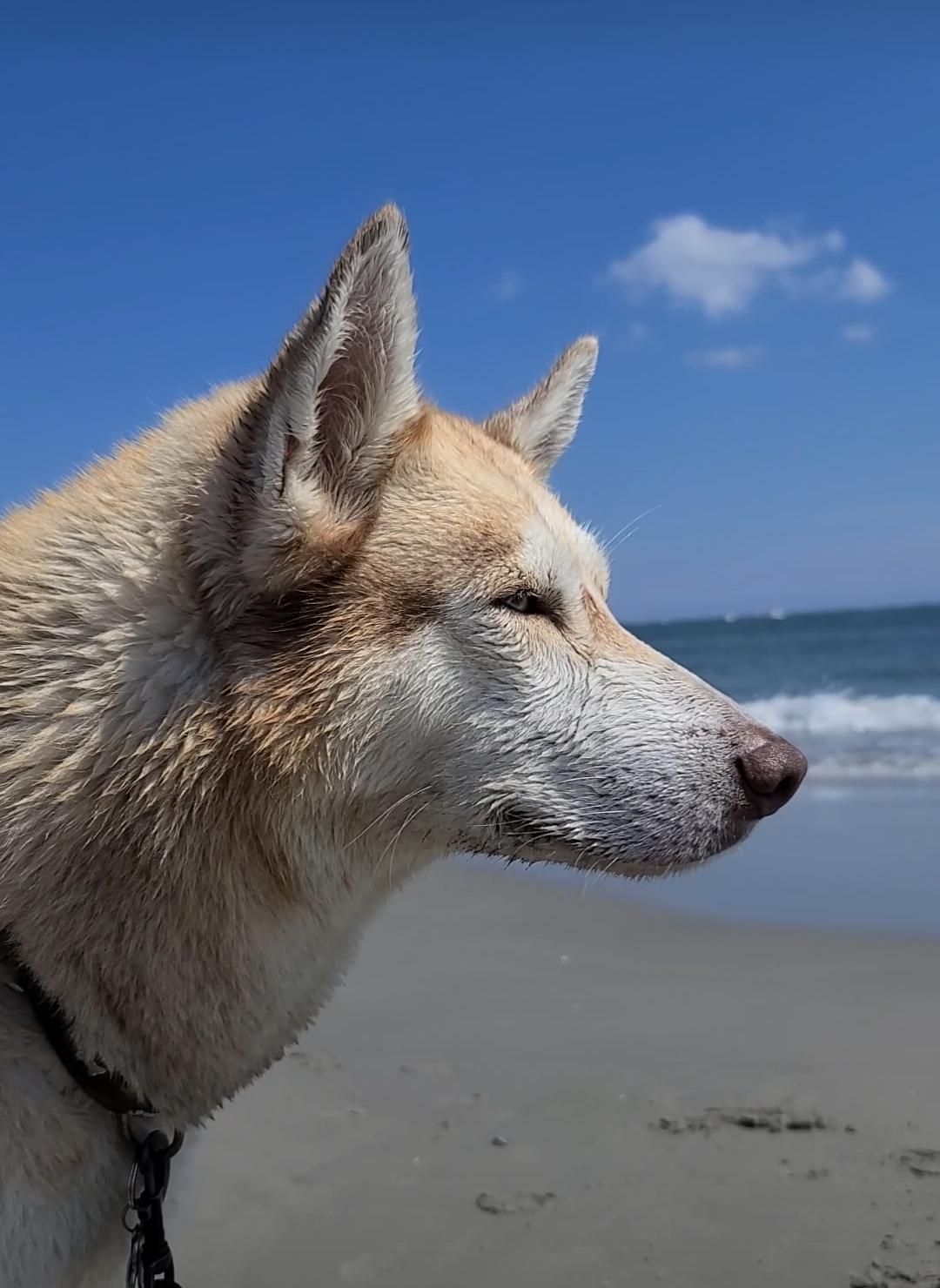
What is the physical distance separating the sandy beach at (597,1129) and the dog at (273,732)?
51 centimetres

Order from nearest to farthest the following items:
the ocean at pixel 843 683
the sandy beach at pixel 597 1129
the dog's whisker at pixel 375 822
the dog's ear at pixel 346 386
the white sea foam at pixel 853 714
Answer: the dog's ear at pixel 346 386, the dog's whisker at pixel 375 822, the sandy beach at pixel 597 1129, the ocean at pixel 843 683, the white sea foam at pixel 853 714

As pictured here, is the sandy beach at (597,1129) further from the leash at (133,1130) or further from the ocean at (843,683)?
the ocean at (843,683)

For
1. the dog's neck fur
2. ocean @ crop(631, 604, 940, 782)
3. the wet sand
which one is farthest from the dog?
ocean @ crop(631, 604, 940, 782)

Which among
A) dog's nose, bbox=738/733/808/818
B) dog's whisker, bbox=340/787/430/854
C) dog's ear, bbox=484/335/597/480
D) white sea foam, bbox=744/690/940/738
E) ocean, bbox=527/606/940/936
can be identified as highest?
dog's ear, bbox=484/335/597/480

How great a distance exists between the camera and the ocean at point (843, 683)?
13398 millimetres

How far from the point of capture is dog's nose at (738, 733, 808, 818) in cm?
228

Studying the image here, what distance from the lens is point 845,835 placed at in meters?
8.85

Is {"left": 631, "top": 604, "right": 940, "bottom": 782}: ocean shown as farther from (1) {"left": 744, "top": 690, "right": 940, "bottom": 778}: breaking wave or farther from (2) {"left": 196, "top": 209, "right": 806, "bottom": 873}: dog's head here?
(2) {"left": 196, "top": 209, "right": 806, "bottom": 873}: dog's head

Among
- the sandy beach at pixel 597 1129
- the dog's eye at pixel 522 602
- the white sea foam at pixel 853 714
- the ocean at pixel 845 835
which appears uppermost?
the dog's eye at pixel 522 602

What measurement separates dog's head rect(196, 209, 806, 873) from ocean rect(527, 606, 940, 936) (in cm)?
31

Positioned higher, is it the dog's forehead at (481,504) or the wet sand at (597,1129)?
the dog's forehead at (481,504)

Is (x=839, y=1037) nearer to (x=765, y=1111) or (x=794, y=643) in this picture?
(x=765, y=1111)

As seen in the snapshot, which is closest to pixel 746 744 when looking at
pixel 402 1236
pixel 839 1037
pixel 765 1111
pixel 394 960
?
pixel 402 1236

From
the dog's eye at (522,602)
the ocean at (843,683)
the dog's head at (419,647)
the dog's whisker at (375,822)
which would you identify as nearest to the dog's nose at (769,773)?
the dog's head at (419,647)
